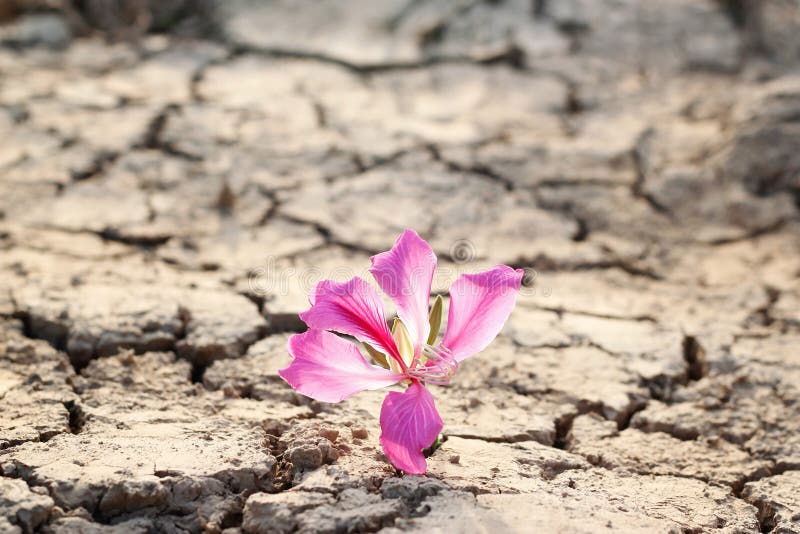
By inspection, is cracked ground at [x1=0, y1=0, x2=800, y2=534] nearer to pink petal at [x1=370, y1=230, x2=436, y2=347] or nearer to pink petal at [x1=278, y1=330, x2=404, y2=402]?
pink petal at [x1=278, y1=330, x2=404, y2=402]

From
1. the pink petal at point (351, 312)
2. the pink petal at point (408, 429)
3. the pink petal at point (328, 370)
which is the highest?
the pink petal at point (351, 312)

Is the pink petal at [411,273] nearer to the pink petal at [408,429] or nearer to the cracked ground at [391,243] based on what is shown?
the pink petal at [408,429]

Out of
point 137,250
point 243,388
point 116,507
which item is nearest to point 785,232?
point 243,388

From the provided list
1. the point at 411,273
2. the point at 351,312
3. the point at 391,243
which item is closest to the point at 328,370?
the point at 351,312

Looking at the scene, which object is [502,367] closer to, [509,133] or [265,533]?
[265,533]

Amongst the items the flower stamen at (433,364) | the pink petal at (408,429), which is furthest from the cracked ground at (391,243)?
the flower stamen at (433,364)

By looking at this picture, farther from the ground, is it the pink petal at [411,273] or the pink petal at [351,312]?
the pink petal at [411,273]
